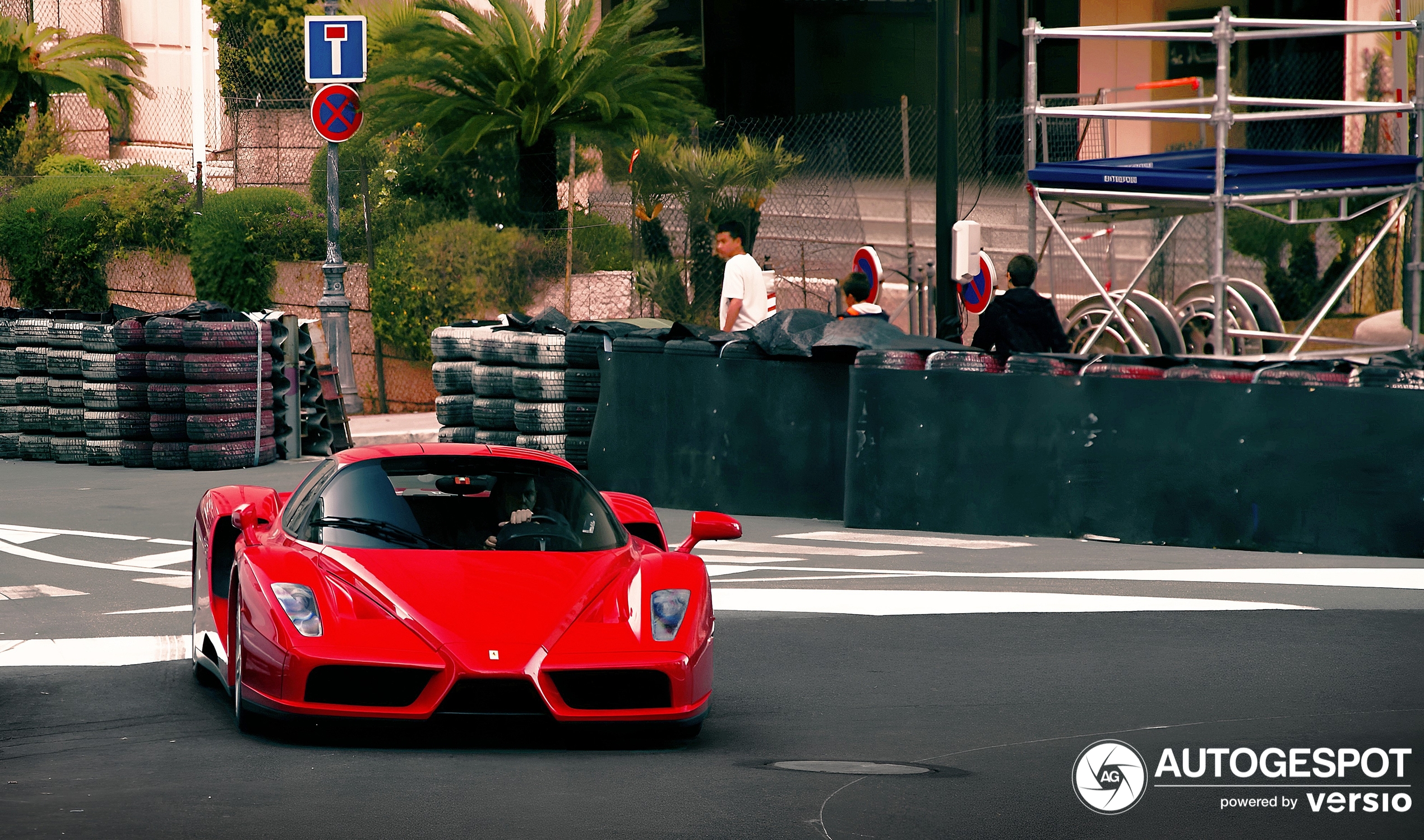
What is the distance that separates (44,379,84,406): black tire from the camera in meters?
18.0

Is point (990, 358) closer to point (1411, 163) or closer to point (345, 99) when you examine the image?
point (1411, 163)

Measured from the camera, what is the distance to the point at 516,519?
753 centimetres

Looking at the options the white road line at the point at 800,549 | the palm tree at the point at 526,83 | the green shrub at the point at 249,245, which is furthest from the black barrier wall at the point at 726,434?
the green shrub at the point at 249,245

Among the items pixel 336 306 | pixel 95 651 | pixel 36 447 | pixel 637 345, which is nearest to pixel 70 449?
pixel 36 447

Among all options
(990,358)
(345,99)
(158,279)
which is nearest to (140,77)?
(158,279)

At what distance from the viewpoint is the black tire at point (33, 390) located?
1830cm

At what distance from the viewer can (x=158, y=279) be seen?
1022 inches

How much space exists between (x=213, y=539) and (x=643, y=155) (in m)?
14.5

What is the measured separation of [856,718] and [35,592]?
5.60 m

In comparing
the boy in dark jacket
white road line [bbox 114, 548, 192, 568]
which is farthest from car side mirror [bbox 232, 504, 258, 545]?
the boy in dark jacket

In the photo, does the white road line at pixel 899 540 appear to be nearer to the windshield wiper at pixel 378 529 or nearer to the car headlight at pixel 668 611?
the car headlight at pixel 668 611

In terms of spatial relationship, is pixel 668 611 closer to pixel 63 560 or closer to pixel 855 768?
pixel 855 768

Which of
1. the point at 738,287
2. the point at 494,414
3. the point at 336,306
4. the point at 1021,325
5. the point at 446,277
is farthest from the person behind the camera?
the point at 446,277

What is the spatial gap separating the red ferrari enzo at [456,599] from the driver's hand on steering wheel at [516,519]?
2 cm
